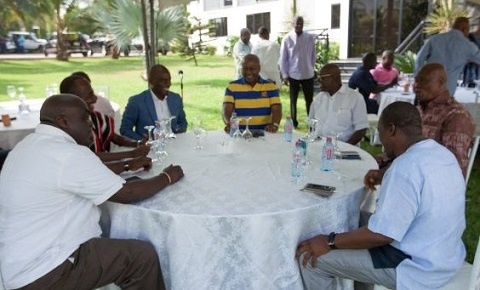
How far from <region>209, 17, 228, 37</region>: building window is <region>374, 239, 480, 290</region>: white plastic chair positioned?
1014 inches

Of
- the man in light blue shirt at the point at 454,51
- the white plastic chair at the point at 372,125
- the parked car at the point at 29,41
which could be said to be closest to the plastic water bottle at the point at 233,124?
the white plastic chair at the point at 372,125

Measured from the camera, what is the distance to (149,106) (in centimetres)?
389

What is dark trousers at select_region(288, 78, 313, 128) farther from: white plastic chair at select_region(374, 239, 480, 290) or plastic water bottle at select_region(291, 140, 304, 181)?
Result: white plastic chair at select_region(374, 239, 480, 290)

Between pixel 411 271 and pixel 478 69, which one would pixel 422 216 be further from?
pixel 478 69

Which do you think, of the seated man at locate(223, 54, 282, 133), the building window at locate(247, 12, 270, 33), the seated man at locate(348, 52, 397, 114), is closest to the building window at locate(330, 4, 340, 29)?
the building window at locate(247, 12, 270, 33)

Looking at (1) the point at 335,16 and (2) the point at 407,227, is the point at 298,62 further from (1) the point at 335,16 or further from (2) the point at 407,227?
(1) the point at 335,16

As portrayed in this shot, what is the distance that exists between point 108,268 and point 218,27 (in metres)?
26.8

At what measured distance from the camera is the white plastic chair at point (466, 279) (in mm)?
1942

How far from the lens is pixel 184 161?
2902 mm

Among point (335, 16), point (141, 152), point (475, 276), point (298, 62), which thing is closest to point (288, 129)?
point (141, 152)

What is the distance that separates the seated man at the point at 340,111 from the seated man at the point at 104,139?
69.6 inches

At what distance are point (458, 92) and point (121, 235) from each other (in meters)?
5.63

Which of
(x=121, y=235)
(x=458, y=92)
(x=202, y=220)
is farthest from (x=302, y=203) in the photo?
(x=458, y=92)

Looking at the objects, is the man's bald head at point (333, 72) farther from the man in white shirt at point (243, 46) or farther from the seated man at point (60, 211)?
the man in white shirt at point (243, 46)
